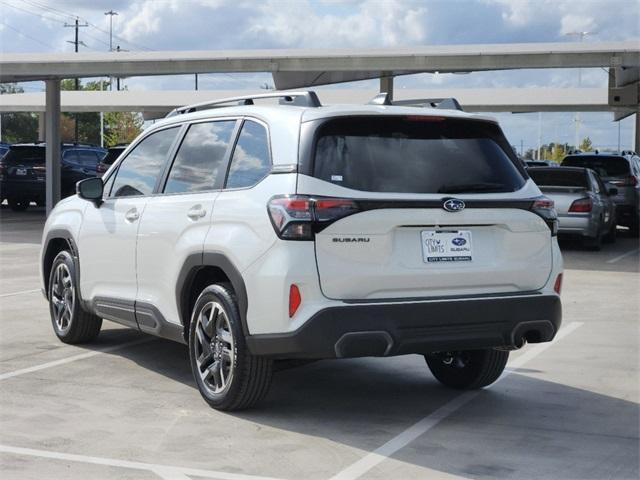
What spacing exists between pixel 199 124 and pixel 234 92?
43.4m

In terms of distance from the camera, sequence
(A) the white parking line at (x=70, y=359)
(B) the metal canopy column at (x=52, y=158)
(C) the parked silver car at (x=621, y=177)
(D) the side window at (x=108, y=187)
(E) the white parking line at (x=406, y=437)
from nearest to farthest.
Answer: (E) the white parking line at (x=406, y=437)
(A) the white parking line at (x=70, y=359)
(D) the side window at (x=108, y=187)
(C) the parked silver car at (x=621, y=177)
(B) the metal canopy column at (x=52, y=158)

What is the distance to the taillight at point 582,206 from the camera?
1809 cm

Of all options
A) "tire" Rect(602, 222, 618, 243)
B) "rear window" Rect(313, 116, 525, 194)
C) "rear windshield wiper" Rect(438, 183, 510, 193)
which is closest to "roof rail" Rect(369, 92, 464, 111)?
"rear window" Rect(313, 116, 525, 194)

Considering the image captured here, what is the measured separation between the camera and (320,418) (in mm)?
6426

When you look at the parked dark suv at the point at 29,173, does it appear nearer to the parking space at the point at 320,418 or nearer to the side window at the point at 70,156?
the side window at the point at 70,156

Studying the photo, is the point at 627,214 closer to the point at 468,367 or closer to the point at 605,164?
the point at 605,164

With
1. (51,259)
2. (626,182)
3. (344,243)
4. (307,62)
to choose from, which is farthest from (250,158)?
(307,62)

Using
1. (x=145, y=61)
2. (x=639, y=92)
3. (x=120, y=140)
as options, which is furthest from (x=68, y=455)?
(x=120, y=140)

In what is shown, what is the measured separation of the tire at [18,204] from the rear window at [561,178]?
17.0 m

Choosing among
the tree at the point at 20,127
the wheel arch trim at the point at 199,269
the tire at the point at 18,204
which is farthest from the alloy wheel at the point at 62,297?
the tree at the point at 20,127

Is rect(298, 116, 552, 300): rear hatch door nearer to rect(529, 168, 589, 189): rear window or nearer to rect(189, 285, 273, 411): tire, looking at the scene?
rect(189, 285, 273, 411): tire

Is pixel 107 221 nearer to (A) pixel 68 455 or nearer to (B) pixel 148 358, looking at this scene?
(B) pixel 148 358

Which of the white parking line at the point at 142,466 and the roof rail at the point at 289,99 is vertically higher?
the roof rail at the point at 289,99

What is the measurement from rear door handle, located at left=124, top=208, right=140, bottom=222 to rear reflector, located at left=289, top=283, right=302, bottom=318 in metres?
2.04
